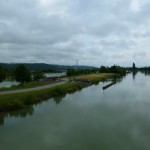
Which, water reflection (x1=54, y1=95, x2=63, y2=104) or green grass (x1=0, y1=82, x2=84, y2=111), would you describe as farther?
water reflection (x1=54, y1=95, x2=63, y2=104)

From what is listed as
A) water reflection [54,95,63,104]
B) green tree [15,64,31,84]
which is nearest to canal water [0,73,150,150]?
water reflection [54,95,63,104]

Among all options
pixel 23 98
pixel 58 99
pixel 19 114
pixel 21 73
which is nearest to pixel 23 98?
pixel 23 98

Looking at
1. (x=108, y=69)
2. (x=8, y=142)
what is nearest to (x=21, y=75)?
(x=8, y=142)

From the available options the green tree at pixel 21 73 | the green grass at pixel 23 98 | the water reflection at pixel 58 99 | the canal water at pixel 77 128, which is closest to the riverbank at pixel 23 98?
the green grass at pixel 23 98

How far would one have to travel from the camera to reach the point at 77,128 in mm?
22141

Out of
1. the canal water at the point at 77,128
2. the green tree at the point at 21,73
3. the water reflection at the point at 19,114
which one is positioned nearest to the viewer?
the canal water at the point at 77,128

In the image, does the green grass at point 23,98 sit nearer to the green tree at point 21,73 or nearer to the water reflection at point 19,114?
the water reflection at point 19,114

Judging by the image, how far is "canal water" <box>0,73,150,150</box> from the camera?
58.8 feet

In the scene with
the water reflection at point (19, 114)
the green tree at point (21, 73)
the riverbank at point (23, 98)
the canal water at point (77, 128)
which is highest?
the green tree at point (21, 73)

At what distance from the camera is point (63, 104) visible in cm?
3538

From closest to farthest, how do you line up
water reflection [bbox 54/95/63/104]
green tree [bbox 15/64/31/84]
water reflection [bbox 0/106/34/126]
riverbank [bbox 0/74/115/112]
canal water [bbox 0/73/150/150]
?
canal water [bbox 0/73/150/150] < water reflection [bbox 0/106/34/126] < riverbank [bbox 0/74/115/112] < water reflection [bbox 54/95/63/104] < green tree [bbox 15/64/31/84]

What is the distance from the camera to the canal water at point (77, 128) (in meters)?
17.9

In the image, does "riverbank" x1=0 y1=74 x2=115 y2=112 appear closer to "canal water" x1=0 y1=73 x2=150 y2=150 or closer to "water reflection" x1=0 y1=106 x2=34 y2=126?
"water reflection" x1=0 y1=106 x2=34 y2=126

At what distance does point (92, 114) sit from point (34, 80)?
111ft
